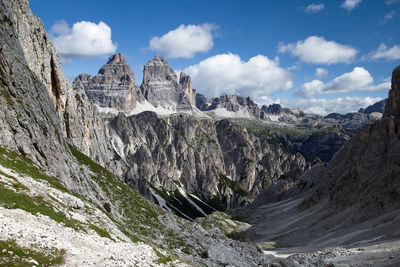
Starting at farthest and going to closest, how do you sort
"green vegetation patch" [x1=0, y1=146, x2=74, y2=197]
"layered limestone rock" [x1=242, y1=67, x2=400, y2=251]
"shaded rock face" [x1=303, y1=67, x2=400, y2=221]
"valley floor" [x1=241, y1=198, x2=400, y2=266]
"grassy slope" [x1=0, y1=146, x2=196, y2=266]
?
1. "shaded rock face" [x1=303, y1=67, x2=400, y2=221]
2. "layered limestone rock" [x1=242, y1=67, x2=400, y2=251]
3. "valley floor" [x1=241, y1=198, x2=400, y2=266]
4. "green vegetation patch" [x1=0, y1=146, x2=74, y2=197]
5. "grassy slope" [x1=0, y1=146, x2=196, y2=266]

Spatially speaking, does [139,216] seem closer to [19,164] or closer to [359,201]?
[19,164]

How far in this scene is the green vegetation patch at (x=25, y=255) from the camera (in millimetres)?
20859

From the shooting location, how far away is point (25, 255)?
22.3 meters

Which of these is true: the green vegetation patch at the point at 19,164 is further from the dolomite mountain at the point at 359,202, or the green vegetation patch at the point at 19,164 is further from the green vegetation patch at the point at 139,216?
the dolomite mountain at the point at 359,202

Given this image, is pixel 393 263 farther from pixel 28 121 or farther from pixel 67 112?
pixel 67 112

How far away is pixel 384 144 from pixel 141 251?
114634 mm

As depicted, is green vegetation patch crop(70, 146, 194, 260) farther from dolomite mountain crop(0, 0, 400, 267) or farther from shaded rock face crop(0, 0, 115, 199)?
shaded rock face crop(0, 0, 115, 199)

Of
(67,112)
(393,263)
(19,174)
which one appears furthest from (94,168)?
(393,263)

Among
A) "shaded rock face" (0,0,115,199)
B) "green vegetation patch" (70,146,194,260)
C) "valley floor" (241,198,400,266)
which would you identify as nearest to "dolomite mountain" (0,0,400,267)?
"shaded rock face" (0,0,115,199)

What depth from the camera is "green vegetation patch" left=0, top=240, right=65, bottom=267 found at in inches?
821

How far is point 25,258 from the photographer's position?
2194 centimetres

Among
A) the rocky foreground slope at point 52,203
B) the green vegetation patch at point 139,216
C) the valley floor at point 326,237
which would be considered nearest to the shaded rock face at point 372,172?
the valley floor at point 326,237

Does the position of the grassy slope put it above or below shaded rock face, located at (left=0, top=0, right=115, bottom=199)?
below

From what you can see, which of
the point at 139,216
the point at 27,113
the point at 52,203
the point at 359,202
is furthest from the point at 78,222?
the point at 359,202
